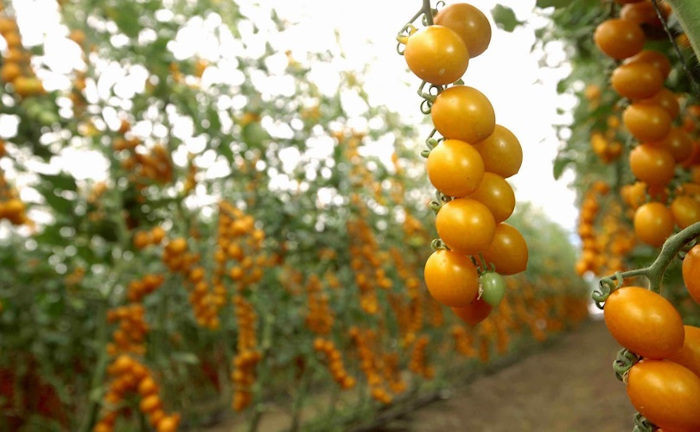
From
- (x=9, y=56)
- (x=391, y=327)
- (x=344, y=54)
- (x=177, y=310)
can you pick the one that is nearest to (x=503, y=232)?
(x=9, y=56)

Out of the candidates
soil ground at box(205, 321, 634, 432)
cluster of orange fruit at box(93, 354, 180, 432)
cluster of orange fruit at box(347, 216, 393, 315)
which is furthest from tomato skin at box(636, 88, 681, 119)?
soil ground at box(205, 321, 634, 432)

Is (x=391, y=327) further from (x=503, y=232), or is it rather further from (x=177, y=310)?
(x=503, y=232)

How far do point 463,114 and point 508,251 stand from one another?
0.16 m

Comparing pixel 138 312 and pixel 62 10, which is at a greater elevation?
pixel 62 10

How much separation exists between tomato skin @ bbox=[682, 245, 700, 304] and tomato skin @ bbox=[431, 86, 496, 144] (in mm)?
229

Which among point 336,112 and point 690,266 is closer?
point 690,266

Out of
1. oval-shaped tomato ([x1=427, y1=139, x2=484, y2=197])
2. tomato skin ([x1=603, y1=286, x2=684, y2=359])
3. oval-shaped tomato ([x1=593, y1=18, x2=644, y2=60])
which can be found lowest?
tomato skin ([x1=603, y1=286, x2=684, y2=359])

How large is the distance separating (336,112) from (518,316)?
16.5ft

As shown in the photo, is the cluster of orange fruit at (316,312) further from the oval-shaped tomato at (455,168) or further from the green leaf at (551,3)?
the oval-shaped tomato at (455,168)

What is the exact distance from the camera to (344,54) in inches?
109

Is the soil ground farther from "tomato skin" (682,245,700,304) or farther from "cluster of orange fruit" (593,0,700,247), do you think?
"tomato skin" (682,245,700,304)

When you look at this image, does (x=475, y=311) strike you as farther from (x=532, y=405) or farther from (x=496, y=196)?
(x=532, y=405)

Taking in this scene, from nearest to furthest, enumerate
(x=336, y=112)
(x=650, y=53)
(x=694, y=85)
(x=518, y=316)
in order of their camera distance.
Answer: (x=694, y=85), (x=650, y=53), (x=336, y=112), (x=518, y=316)

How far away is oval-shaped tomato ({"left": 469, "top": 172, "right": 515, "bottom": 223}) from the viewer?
1.78 ft
